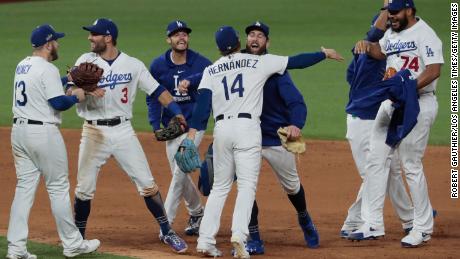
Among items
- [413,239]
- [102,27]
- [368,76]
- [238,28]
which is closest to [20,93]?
[102,27]

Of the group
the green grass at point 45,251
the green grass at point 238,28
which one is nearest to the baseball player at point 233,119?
the green grass at point 45,251

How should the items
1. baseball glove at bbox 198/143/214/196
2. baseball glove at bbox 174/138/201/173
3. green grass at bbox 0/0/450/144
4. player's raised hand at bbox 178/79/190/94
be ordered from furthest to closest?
green grass at bbox 0/0/450/144 < player's raised hand at bbox 178/79/190/94 < baseball glove at bbox 198/143/214/196 < baseball glove at bbox 174/138/201/173

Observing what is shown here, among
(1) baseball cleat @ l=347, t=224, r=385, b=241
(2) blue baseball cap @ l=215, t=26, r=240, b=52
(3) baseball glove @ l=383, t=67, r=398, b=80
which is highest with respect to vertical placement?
(2) blue baseball cap @ l=215, t=26, r=240, b=52

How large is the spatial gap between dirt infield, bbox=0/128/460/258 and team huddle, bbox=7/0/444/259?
276mm

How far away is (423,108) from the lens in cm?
1051

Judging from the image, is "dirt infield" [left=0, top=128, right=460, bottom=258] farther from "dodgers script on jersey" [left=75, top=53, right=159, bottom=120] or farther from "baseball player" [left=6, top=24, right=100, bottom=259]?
"dodgers script on jersey" [left=75, top=53, right=159, bottom=120]

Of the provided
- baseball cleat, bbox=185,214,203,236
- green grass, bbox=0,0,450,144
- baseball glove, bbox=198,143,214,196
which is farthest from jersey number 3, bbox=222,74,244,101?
green grass, bbox=0,0,450,144

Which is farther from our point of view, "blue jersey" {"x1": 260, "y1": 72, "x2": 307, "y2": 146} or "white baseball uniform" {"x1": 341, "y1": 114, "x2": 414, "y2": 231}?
"white baseball uniform" {"x1": 341, "y1": 114, "x2": 414, "y2": 231}

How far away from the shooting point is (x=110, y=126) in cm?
1046

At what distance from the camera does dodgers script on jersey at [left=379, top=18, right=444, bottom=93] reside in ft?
34.0

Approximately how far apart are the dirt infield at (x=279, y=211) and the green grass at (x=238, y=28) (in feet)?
4.88

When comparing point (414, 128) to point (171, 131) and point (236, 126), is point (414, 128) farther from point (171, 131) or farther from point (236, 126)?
point (171, 131)

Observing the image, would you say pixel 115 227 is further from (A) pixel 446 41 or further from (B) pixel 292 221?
(A) pixel 446 41

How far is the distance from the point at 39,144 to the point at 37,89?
486 mm
